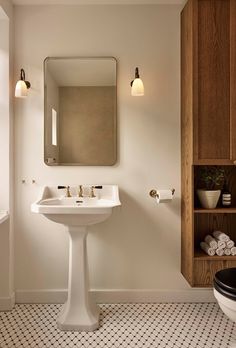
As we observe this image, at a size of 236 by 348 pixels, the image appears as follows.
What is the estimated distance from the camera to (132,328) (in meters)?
2.18

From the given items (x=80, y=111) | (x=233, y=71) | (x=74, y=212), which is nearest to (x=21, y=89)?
(x=80, y=111)

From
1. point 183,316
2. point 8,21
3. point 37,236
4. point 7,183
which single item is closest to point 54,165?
point 7,183

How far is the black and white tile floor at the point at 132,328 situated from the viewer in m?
2.01

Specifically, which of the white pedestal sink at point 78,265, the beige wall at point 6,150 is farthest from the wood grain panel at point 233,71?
the beige wall at point 6,150

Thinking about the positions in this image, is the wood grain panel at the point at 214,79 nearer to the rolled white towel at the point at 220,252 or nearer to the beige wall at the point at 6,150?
the rolled white towel at the point at 220,252

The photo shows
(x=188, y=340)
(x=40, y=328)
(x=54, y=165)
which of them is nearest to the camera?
(x=188, y=340)

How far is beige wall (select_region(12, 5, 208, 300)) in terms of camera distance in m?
2.51

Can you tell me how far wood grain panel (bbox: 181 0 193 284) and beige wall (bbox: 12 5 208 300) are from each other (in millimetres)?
73

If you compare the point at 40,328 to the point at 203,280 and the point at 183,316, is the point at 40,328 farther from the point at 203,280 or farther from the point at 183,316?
the point at 203,280

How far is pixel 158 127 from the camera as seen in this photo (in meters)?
2.54

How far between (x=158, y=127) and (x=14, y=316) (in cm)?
181

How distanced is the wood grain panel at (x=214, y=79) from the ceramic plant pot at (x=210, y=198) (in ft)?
0.88

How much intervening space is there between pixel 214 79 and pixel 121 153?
2.88ft

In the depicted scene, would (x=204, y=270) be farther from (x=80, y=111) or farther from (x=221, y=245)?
(x=80, y=111)
